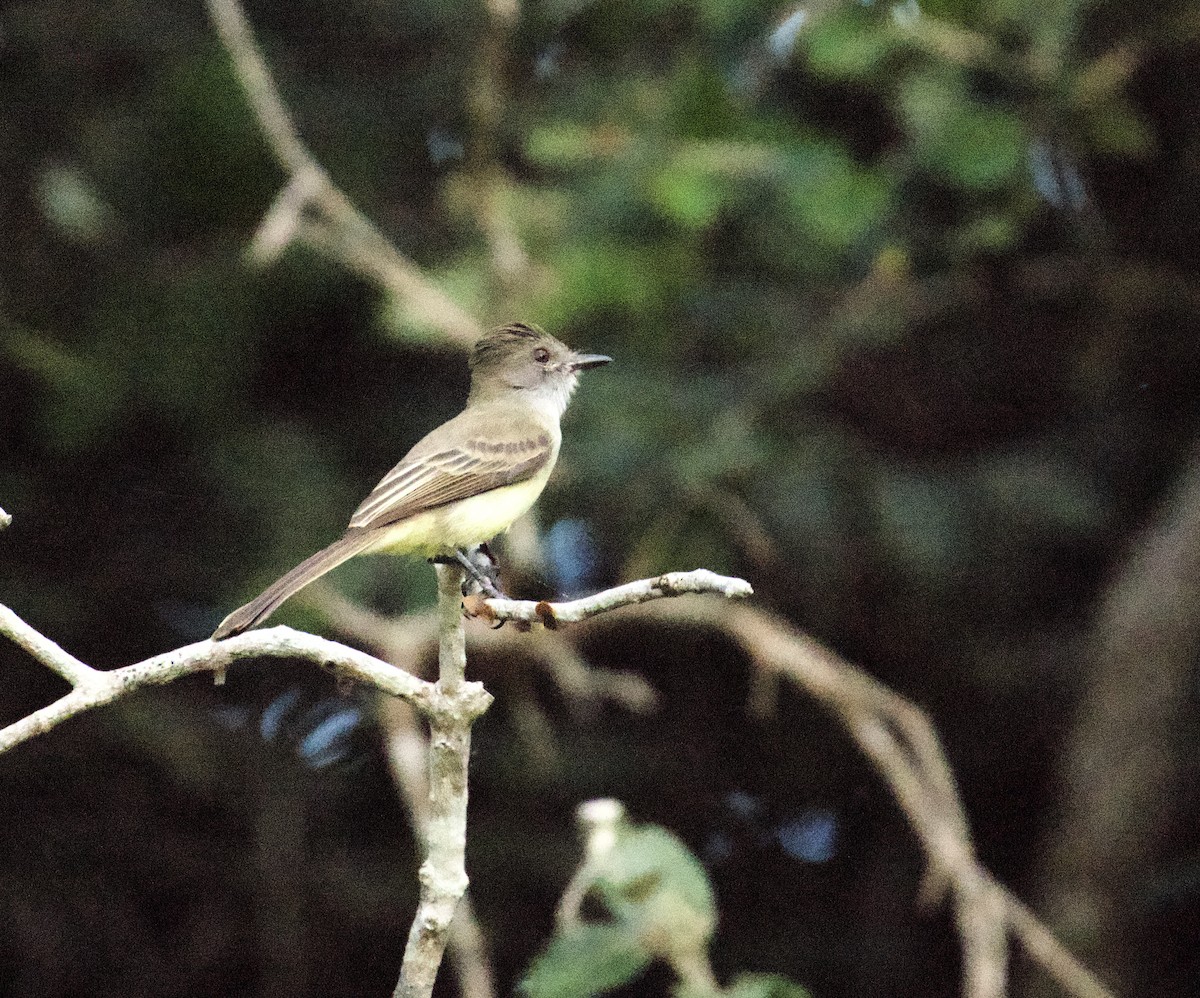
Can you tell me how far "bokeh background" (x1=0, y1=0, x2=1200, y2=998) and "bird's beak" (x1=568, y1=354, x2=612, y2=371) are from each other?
0.86 feet

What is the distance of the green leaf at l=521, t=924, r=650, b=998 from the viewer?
2.45 m

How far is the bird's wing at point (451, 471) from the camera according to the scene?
13.9 ft

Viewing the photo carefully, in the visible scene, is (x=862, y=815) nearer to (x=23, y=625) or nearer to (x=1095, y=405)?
(x=1095, y=405)

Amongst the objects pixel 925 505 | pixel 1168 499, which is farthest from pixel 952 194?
pixel 1168 499

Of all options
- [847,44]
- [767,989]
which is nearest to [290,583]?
[767,989]

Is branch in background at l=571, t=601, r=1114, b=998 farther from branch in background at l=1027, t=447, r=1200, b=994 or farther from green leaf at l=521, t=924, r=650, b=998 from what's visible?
green leaf at l=521, t=924, r=650, b=998

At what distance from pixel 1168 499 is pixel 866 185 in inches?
70.7

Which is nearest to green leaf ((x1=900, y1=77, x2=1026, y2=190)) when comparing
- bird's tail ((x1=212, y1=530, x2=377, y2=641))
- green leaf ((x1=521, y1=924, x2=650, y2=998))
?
bird's tail ((x1=212, y1=530, x2=377, y2=641))

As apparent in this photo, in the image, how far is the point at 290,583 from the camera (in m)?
3.84

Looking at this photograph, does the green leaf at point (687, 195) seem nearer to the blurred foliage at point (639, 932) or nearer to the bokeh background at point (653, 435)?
the bokeh background at point (653, 435)

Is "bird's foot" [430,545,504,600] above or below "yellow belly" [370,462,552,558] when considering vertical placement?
below

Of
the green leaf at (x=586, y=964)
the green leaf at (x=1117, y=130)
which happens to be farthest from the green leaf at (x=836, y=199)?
the green leaf at (x=586, y=964)

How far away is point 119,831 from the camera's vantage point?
6855mm

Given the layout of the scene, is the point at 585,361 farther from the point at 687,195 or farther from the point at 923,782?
the point at 923,782
